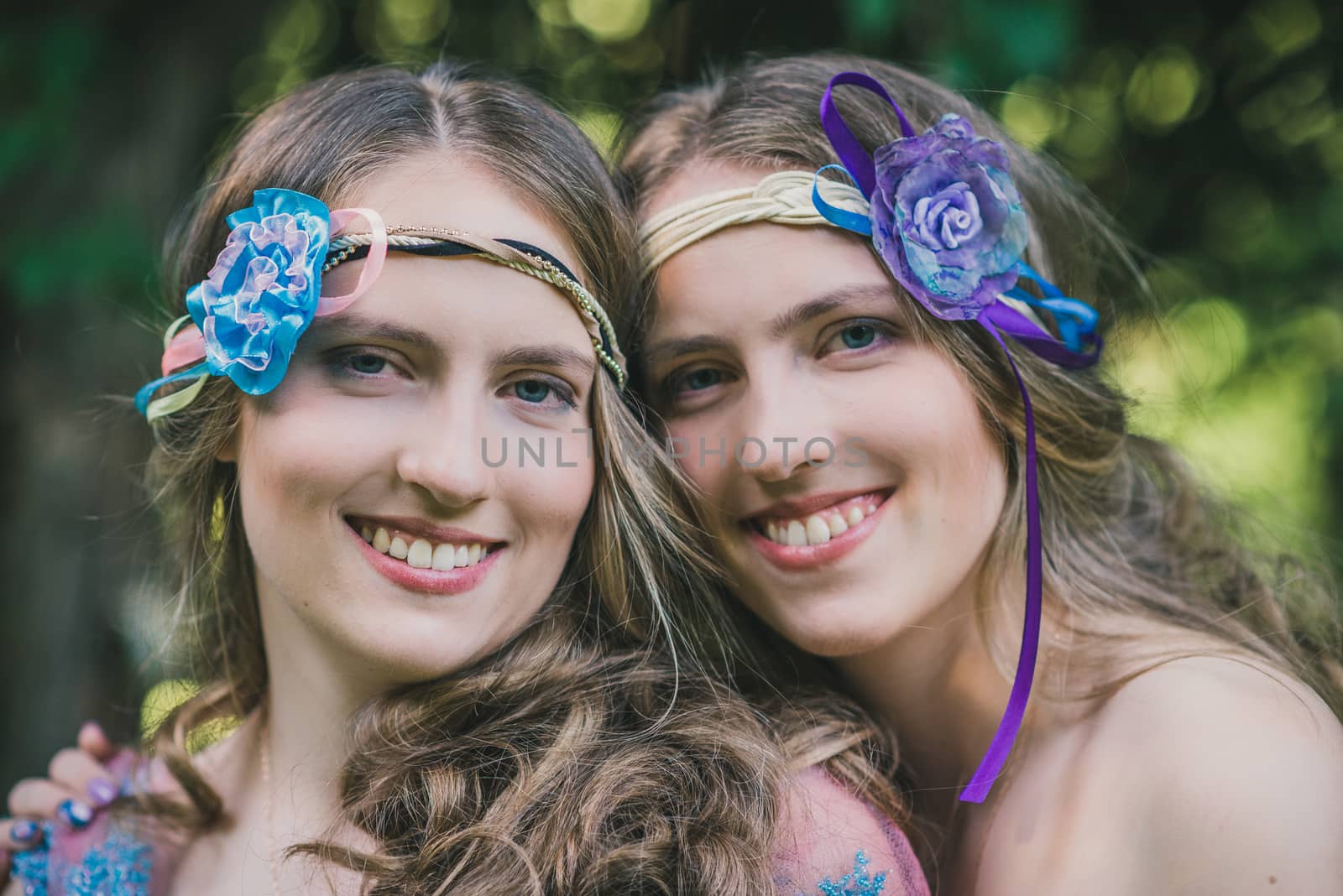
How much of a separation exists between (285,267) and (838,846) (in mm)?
1505

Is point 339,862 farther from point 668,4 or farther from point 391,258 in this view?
point 668,4

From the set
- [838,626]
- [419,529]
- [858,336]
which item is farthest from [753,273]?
[419,529]

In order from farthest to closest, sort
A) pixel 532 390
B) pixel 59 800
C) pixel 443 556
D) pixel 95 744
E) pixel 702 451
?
pixel 95 744 → pixel 59 800 → pixel 702 451 → pixel 532 390 → pixel 443 556

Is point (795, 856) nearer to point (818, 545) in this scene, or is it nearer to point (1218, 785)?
point (818, 545)

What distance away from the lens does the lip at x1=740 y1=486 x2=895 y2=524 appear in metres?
2.41

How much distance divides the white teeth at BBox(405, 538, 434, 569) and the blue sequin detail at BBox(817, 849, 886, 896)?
37.4 inches

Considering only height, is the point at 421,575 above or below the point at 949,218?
below

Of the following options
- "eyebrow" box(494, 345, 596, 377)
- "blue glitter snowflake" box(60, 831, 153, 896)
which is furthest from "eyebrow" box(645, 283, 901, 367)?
"blue glitter snowflake" box(60, 831, 153, 896)

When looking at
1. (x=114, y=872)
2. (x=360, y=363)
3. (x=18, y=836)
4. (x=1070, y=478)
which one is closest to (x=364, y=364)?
(x=360, y=363)

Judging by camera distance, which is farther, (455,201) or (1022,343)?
(1022,343)

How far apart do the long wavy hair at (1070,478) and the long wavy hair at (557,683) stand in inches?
14.7

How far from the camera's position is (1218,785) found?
2.08 m

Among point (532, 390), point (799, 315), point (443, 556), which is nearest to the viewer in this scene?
point (443, 556)

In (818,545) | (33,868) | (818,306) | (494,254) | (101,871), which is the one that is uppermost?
(494,254)
